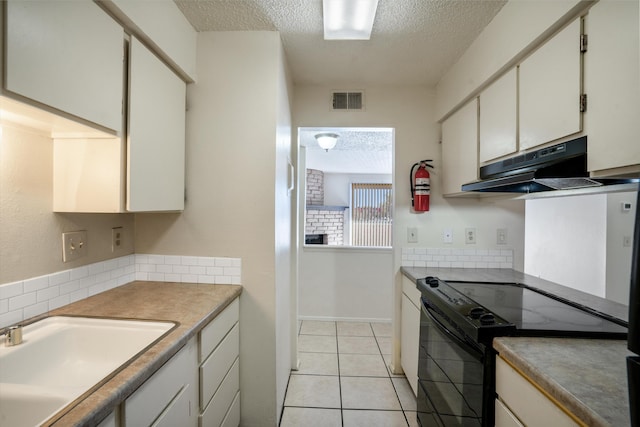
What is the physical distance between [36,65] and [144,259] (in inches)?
46.9

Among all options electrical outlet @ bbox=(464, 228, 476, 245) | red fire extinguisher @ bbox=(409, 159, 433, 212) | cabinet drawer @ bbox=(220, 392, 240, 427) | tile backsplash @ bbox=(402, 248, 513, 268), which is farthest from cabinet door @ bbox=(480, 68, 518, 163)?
cabinet drawer @ bbox=(220, 392, 240, 427)

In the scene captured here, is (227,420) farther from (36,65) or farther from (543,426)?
(36,65)

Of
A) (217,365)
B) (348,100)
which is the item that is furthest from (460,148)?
(217,365)

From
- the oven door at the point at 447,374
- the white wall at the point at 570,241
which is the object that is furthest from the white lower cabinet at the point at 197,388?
the white wall at the point at 570,241

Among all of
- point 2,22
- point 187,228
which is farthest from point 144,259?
point 2,22

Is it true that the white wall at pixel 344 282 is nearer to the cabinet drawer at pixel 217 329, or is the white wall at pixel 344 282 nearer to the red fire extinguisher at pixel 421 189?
the red fire extinguisher at pixel 421 189

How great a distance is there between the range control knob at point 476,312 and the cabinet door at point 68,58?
1.60 meters

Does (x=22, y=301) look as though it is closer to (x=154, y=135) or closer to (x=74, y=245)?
A: (x=74, y=245)

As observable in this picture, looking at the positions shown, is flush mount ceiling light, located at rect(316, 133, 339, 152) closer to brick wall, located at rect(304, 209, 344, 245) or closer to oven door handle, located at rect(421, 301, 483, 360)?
oven door handle, located at rect(421, 301, 483, 360)

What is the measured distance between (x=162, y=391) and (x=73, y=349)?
46 centimetres

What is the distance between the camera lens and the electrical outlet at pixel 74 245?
1327 millimetres

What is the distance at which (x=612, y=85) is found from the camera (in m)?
0.96

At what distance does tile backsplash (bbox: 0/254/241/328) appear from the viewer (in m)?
1.12

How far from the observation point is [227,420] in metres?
1.51
